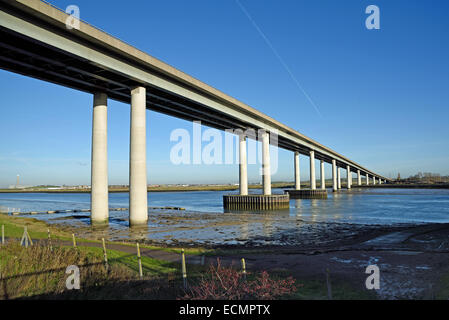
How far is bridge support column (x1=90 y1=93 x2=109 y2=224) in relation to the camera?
3194 cm

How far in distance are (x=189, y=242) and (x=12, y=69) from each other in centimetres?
2129

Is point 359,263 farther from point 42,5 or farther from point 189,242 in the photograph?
point 42,5

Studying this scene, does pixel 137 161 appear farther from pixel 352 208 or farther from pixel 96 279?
pixel 352 208

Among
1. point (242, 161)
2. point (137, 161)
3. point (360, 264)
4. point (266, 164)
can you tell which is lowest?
point (360, 264)

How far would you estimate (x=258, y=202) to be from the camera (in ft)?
192

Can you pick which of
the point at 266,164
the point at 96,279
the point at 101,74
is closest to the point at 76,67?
the point at 101,74

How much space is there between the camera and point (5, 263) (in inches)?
473

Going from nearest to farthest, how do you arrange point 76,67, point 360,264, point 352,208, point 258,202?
point 360,264 → point 76,67 → point 258,202 → point 352,208

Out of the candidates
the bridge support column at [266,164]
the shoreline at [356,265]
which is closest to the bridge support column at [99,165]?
the shoreline at [356,265]

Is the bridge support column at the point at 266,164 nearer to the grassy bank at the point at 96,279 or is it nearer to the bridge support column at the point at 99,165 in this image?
the bridge support column at the point at 99,165

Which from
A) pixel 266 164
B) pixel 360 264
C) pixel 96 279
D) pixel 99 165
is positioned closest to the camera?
pixel 96 279

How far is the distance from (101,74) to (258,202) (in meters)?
37.0

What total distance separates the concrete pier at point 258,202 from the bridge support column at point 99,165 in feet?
103

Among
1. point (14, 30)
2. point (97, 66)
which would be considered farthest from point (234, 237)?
point (14, 30)
